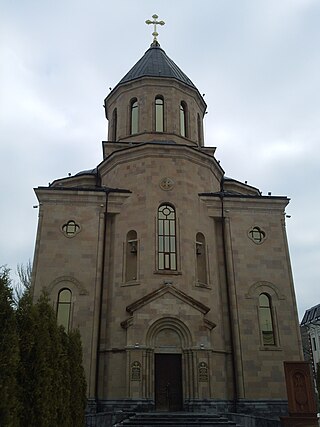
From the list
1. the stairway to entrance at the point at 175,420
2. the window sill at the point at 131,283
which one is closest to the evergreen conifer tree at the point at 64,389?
the stairway to entrance at the point at 175,420

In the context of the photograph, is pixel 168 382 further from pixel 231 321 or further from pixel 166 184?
pixel 166 184

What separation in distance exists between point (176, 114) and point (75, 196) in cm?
693

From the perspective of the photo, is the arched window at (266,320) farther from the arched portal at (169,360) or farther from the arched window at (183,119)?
the arched window at (183,119)

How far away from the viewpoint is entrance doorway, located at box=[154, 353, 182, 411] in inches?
623

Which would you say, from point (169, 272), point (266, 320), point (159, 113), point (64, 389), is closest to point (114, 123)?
point (159, 113)

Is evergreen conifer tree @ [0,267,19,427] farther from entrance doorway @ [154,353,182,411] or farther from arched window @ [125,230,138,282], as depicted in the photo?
arched window @ [125,230,138,282]

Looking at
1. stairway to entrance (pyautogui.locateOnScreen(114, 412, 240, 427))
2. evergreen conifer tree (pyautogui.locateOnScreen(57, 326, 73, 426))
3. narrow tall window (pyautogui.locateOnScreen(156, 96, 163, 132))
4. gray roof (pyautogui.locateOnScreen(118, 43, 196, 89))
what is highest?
gray roof (pyautogui.locateOnScreen(118, 43, 196, 89))

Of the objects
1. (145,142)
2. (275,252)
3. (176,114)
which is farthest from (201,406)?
(176,114)

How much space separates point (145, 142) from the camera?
20.1 m

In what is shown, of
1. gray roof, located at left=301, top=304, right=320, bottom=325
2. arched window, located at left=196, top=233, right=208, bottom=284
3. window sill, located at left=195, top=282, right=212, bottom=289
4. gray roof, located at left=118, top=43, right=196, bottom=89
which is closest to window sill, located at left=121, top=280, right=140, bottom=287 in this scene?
window sill, located at left=195, top=282, right=212, bottom=289

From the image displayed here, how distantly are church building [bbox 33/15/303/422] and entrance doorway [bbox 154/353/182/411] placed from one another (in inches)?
1.5

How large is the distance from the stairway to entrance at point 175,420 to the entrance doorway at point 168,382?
1.66 metres

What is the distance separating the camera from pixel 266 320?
17812 mm

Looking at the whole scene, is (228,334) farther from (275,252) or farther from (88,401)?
(88,401)
